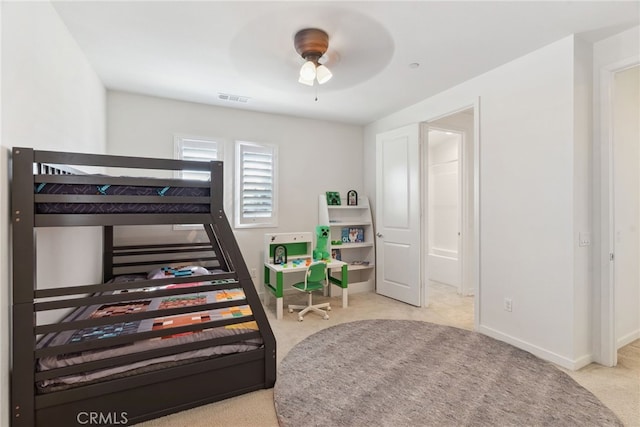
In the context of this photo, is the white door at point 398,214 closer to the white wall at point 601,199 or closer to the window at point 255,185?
the window at point 255,185

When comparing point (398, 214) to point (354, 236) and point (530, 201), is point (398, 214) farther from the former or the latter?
point (530, 201)

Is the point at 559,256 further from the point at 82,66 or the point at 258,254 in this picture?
the point at 82,66

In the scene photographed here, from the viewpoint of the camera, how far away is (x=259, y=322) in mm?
2010

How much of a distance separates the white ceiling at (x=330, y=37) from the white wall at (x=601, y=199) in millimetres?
181

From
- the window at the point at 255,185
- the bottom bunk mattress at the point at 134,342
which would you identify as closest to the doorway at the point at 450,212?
the window at the point at 255,185

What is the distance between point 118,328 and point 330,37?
246 cm

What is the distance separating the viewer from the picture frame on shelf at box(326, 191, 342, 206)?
4348mm

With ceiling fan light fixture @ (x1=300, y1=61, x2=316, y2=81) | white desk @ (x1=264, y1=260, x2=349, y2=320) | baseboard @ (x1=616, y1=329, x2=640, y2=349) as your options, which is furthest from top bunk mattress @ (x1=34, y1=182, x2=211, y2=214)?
baseboard @ (x1=616, y1=329, x2=640, y2=349)

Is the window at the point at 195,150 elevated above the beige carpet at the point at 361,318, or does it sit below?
above

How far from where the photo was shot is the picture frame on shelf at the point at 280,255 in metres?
3.71

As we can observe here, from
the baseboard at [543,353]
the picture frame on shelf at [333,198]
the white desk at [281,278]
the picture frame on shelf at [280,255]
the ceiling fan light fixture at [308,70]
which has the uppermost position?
the ceiling fan light fixture at [308,70]

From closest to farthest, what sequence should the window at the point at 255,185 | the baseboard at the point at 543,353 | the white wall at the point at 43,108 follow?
1. the white wall at the point at 43,108
2. the baseboard at the point at 543,353
3. the window at the point at 255,185

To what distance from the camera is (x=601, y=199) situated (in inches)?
92.3

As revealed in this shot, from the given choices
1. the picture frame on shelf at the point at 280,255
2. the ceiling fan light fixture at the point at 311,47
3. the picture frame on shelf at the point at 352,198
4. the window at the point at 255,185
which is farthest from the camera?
the picture frame on shelf at the point at 352,198
